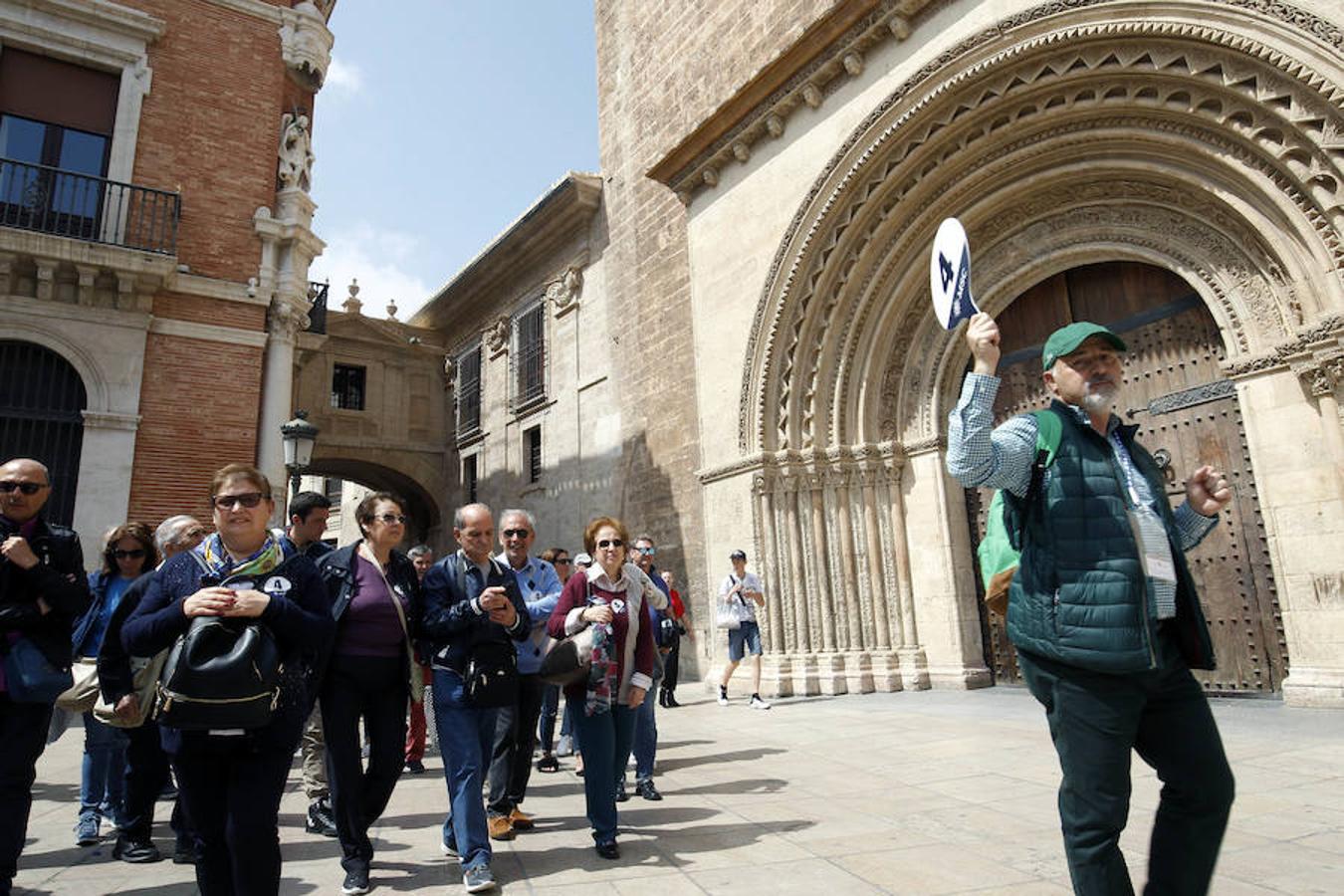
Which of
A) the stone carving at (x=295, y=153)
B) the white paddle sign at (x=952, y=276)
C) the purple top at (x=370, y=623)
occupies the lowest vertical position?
the purple top at (x=370, y=623)

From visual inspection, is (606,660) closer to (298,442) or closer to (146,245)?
(298,442)

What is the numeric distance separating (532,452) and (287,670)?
16086mm

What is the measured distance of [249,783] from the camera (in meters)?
2.50

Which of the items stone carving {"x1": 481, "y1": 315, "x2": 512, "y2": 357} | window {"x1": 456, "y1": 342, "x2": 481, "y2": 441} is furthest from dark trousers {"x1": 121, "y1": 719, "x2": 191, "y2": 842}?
window {"x1": 456, "y1": 342, "x2": 481, "y2": 441}

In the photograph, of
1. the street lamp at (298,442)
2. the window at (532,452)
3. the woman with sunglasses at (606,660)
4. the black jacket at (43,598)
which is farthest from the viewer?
the window at (532,452)

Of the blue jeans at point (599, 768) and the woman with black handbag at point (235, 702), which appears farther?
the blue jeans at point (599, 768)

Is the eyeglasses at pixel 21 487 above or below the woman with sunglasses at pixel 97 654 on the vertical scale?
above

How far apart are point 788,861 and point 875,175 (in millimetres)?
8291

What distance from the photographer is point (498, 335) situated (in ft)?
65.3

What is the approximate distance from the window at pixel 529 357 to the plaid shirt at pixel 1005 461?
52.2 feet

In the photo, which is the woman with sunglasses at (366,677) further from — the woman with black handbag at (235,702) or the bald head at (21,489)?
the bald head at (21,489)

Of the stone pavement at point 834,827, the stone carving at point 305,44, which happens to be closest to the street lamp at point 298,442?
the stone pavement at point 834,827

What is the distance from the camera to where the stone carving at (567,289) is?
54.7 feet

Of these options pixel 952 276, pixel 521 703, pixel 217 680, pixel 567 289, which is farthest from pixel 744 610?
pixel 567 289
